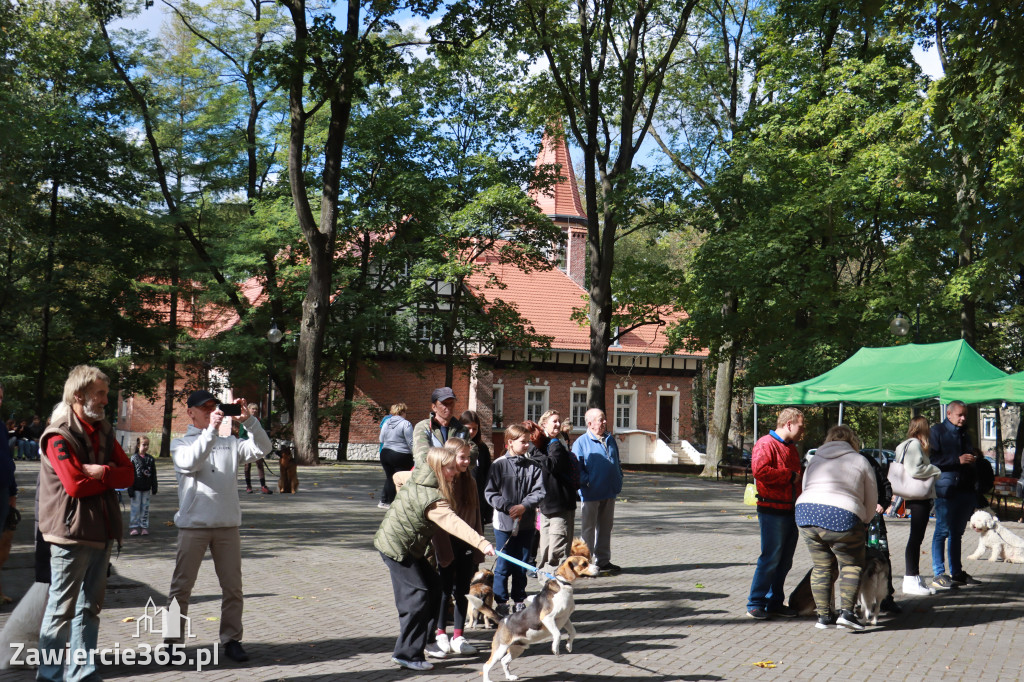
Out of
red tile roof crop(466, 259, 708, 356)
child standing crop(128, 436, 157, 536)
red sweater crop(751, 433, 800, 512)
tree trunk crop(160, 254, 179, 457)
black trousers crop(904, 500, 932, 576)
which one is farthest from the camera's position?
red tile roof crop(466, 259, 708, 356)

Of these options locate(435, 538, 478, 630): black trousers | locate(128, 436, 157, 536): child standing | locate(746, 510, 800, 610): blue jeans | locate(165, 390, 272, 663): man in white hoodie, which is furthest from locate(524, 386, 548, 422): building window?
locate(165, 390, 272, 663): man in white hoodie

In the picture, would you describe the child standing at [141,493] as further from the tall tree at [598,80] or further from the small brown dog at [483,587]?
the tall tree at [598,80]

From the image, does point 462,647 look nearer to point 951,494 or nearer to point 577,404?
point 951,494

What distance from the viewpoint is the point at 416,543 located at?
5.99m

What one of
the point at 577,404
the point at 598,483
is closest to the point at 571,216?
the point at 577,404

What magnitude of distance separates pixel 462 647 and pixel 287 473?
37.7ft

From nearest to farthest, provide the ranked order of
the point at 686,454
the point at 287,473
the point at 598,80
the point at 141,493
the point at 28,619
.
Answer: the point at 28,619, the point at 141,493, the point at 287,473, the point at 598,80, the point at 686,454

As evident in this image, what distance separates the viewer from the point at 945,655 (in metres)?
6.84

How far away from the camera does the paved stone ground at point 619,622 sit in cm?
621

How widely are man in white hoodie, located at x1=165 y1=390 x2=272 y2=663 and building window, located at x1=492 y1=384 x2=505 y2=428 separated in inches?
1331

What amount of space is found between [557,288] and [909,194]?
2105cm

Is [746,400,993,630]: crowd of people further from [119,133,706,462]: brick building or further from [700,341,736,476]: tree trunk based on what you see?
[119,133,706,462]: brick building

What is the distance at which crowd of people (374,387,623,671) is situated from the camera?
600 centimetres

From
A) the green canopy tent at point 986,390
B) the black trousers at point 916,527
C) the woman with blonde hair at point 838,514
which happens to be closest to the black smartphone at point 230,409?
the woman with blonde hair at point 838,514
